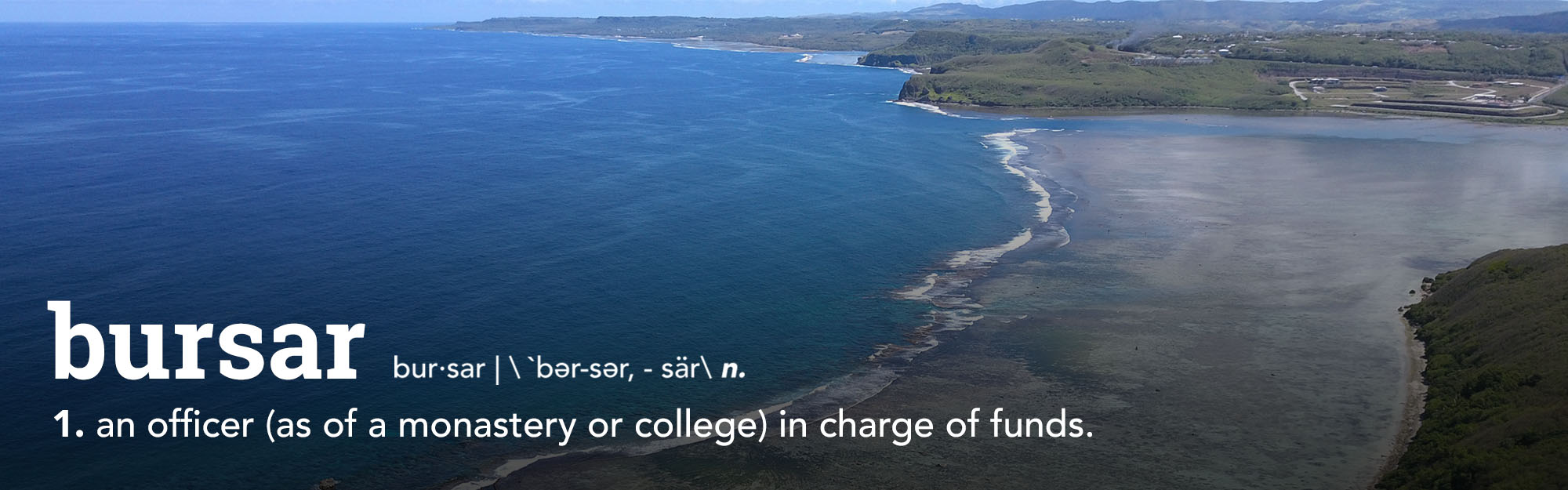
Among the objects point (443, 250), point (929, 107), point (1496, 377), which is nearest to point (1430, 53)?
point (929, 107)

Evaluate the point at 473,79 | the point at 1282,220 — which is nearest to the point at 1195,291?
the point at 1282,220

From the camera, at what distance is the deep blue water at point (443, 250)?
27.5 meters

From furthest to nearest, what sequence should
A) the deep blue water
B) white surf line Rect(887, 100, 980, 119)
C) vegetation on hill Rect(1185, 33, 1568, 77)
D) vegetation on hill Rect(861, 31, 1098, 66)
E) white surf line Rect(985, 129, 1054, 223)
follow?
vegetation on hill Rect(861, 31, 1098, 66)
vegetation on hill Rect(1185, 33, 1568, 77)
white surf line Rect(887, 100, 980, 119)
white surf line Rect(985, 129, 1054, 223)
the deep blue water

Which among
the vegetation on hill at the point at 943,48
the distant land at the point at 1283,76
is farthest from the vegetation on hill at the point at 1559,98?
the vegetation on hill at the point at 943,48

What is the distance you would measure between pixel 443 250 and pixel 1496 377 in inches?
1338

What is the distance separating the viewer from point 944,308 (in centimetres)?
3647

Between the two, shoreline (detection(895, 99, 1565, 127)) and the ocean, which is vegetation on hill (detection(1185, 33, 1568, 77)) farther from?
the ocean

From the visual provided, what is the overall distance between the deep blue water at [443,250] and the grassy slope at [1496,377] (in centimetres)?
1429

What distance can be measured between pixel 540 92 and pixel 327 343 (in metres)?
84.0

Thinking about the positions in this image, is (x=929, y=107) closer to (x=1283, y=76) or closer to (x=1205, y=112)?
(x=1205, y=112)

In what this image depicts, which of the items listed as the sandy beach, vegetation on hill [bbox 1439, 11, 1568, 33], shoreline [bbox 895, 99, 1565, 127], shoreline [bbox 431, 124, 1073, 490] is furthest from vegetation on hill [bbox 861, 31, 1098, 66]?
shoreline [bbox 431, 124, 1073, 490]

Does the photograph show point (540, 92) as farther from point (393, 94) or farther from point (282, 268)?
point (282, 268)

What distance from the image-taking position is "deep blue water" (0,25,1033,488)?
27484mm

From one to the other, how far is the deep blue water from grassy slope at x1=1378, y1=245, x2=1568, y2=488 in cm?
1429
